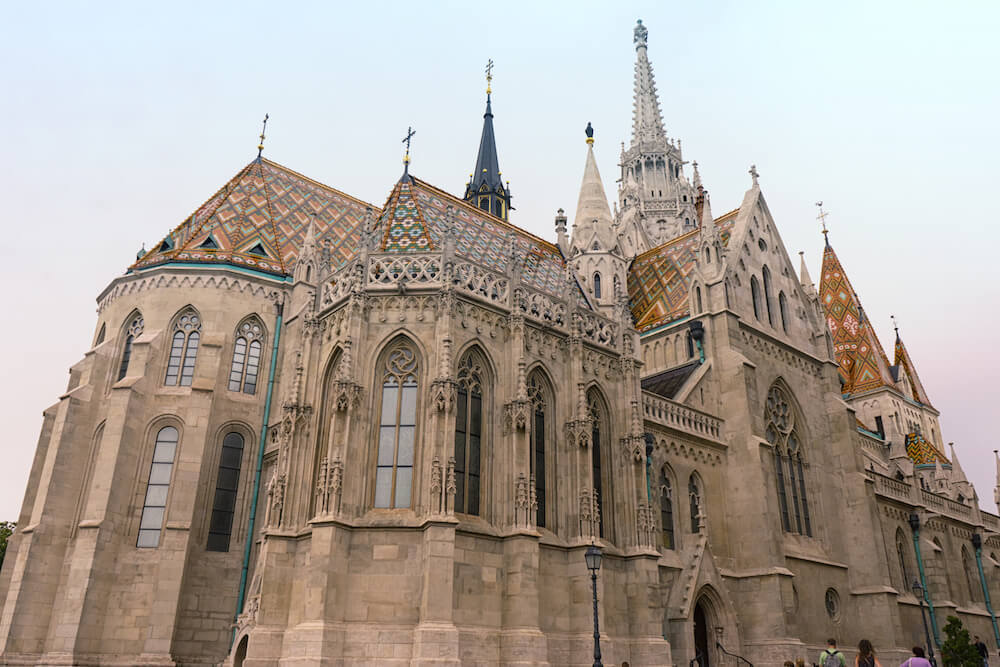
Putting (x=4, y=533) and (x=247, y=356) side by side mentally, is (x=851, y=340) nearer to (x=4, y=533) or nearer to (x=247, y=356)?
(x=247, y=356)

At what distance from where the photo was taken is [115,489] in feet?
68.4

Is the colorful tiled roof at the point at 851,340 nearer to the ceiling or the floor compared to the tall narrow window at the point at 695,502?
nearer to the ceiling

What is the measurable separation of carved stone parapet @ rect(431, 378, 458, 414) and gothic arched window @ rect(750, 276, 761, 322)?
15.1m

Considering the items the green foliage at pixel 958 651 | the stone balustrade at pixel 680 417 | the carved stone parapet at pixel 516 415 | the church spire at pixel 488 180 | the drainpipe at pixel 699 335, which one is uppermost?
the church spire at pixel 488 180

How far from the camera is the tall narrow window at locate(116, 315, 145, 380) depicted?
23.7 meters

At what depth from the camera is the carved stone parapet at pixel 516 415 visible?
16828 millimetres

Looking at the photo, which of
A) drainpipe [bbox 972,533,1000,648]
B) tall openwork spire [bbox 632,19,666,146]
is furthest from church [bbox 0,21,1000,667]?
tall openwork spire [bbox 632,19,666,146]

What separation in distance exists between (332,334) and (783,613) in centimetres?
1438

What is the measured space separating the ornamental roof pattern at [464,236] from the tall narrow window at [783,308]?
8581 millimetres

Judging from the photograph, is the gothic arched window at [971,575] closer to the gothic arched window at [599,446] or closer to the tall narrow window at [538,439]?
the gothic arched window at [599,446]

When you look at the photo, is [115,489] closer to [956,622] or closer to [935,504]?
[956,622]

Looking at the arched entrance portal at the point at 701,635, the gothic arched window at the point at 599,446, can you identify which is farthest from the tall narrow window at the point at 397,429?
the arched entrance portal at the point at 701,635

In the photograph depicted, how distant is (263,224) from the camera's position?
27109 millimetres

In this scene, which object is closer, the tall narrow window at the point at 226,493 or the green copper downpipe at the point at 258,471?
the green copper downpipe at the point at 258,471
